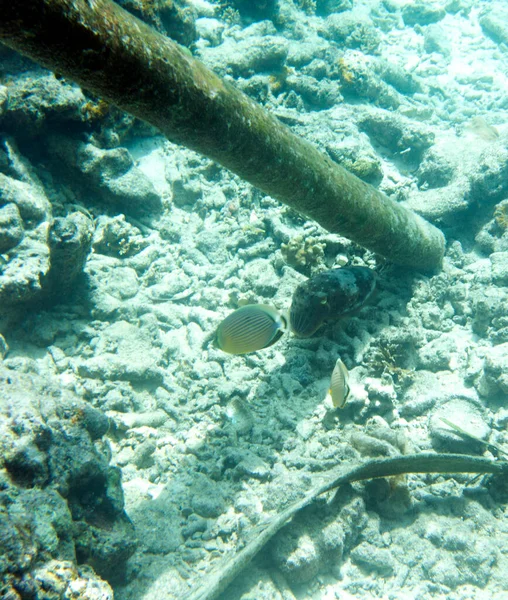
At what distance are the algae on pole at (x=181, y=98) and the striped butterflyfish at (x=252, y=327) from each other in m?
1.12

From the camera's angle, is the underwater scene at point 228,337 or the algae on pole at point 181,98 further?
the underwater scene at point 228,337

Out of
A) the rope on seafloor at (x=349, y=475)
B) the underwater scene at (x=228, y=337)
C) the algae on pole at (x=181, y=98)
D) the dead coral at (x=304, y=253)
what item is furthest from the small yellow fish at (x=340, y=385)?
the dead coral at (x=304, y=253)

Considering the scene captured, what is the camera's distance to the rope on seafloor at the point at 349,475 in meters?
2.38

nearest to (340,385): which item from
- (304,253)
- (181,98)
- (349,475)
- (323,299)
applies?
(349,475)

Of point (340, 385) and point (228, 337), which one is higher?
point (228, 337)

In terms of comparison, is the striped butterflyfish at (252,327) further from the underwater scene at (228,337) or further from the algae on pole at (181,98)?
the algae on pole at (181,98)

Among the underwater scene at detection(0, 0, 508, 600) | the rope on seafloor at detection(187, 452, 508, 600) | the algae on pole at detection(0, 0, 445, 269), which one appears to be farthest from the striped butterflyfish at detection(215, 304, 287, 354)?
the rope on seafloor at detection(187, 452, 508, 600)

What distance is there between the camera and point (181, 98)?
2.08m

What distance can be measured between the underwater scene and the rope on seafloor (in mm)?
26

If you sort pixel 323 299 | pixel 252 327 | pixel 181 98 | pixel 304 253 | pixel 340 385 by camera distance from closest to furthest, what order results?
pixel 181 98
pixel 252 327
pixel 340 385
pixel 323 299
pixel 304 253

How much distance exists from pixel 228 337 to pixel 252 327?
22 centimetres

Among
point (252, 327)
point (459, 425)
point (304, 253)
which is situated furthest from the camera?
point (304, 253)

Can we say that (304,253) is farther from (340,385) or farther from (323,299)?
(340,385)

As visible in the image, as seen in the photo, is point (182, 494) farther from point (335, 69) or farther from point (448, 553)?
point (335, 69)
